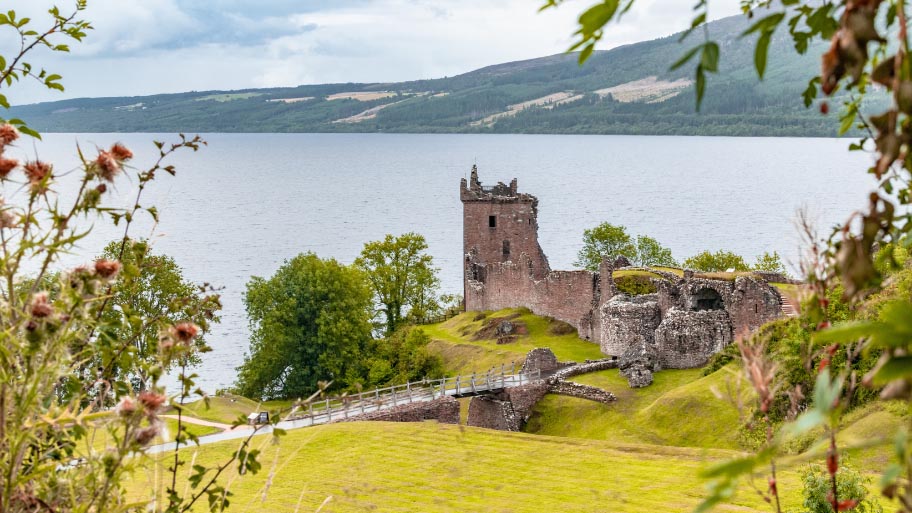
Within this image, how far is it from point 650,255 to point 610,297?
20736 millimetres

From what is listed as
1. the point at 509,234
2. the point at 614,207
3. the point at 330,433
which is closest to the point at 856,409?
the point at 330,433

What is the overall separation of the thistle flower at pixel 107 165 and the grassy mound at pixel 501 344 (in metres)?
36.6

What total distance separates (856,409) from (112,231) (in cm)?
9908

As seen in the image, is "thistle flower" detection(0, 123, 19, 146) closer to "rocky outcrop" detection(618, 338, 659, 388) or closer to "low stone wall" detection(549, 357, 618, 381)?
"rocky outcrop" detection(618, 338, 659, 388)

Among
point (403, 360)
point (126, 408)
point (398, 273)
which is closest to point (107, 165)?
Result: point (126, 408)

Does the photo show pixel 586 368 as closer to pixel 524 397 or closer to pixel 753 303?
pixel 524 397

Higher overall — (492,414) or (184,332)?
(184,332)

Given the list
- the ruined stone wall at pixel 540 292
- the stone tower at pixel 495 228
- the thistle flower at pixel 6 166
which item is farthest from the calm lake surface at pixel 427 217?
the thistle flower at pixel 6 166

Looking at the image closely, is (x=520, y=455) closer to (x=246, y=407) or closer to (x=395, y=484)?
(x=395, y=484)

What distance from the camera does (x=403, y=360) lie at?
158 ft

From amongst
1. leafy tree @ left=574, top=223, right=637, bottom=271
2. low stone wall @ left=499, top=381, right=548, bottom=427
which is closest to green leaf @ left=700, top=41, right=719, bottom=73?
low stone wall @ left=499, top=381, right=548, bottom=427

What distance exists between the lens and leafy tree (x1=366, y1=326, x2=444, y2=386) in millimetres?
46062

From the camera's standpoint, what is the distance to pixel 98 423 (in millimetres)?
4391

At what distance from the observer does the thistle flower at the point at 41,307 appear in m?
4.07
